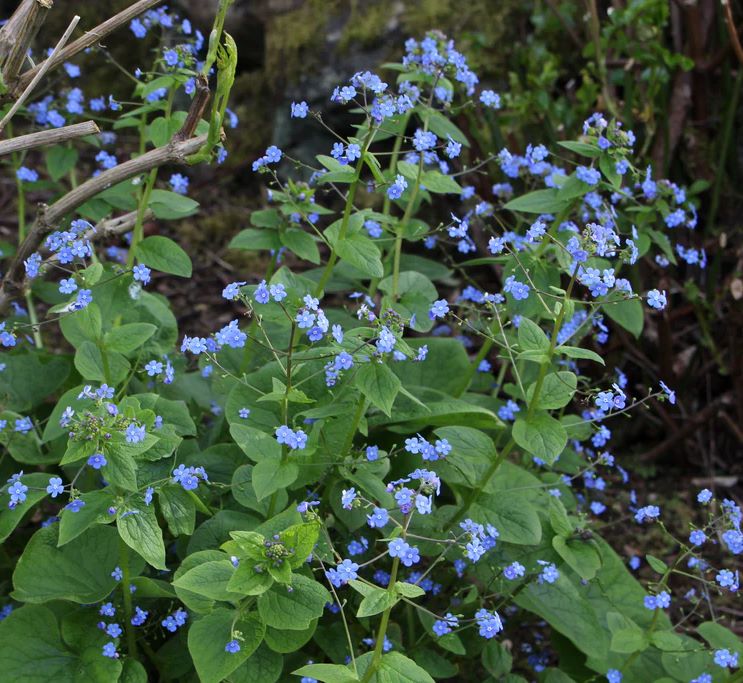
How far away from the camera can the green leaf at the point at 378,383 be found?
7.19 ft

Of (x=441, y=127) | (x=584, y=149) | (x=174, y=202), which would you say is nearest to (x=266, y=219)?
(x=174, y=202)

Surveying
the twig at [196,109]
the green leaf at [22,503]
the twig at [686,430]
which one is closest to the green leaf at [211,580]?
the green leaf at [22,503]

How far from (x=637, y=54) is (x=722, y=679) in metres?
2.46

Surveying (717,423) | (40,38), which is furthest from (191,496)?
(40,38)

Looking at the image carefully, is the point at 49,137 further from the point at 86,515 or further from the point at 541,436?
the point at 541,436

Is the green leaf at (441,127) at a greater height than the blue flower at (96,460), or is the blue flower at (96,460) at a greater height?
the green leaf at (441,127)

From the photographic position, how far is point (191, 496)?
239 cm

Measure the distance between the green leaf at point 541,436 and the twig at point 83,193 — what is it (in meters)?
1.13

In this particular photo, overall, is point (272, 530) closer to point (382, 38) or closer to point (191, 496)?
point (191, 496)

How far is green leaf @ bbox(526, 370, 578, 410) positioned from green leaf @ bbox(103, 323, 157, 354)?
0.99 m

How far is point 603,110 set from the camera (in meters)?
4.07

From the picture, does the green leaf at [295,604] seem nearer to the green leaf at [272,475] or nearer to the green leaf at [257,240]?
the green leaf at [272,475]

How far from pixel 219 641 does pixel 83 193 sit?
4.25ft

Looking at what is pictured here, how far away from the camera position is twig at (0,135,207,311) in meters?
2.57
